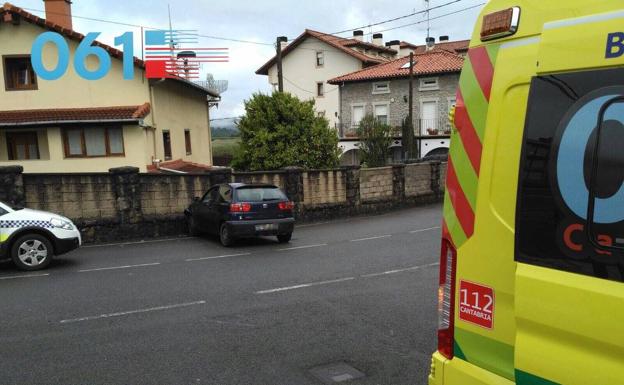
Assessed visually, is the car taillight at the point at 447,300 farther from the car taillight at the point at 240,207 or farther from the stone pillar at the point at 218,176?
the stone pillar at the point at 218,176

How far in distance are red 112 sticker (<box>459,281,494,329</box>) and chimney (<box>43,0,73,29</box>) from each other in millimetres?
25612

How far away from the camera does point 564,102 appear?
2039mm

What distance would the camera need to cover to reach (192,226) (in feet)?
48.9

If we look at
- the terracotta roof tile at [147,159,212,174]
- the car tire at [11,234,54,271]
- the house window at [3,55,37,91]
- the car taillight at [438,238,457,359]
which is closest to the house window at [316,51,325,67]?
the terracotta roof tile at [147,159,212,174]

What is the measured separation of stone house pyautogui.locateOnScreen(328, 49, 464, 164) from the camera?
39844mm

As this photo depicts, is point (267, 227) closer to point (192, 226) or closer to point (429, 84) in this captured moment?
point (192, 226)

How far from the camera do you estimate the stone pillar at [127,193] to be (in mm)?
15039

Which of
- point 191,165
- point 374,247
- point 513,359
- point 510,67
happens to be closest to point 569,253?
point 513,359

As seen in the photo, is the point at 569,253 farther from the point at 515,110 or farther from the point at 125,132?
the point at 125,132

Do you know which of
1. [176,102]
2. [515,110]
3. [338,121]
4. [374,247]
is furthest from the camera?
[338,121]

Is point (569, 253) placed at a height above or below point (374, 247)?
above

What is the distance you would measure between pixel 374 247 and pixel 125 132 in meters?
12.9

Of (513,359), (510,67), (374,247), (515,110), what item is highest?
(510,67)

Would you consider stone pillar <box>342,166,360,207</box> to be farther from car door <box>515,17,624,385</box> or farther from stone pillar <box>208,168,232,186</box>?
car door <box>515,17,624,385</box>
